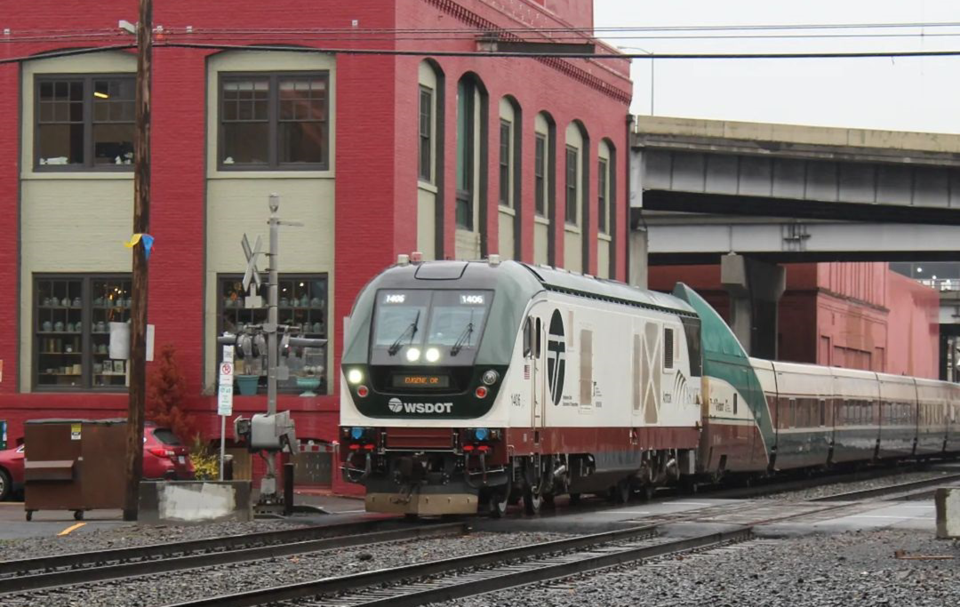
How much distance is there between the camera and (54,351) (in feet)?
116

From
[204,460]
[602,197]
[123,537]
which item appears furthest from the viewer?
[602,197]

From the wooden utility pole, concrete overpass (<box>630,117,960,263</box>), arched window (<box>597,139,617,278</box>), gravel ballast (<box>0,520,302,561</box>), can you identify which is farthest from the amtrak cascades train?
concrete overpass (<box>630,117,960,263</box>)

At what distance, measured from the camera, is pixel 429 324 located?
23219 millimetres

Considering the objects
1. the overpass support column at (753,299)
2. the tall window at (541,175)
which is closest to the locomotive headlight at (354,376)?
the tall window at (541,175)

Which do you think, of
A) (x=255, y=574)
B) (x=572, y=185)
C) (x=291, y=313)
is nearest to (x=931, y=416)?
(x=572, y=185)

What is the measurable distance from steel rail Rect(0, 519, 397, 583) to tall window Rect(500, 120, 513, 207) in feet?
59.9

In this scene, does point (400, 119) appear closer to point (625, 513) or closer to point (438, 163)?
point (438, 163)

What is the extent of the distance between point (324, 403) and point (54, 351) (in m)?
5.54

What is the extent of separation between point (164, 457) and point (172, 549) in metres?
12.2

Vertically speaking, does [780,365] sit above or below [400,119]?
below

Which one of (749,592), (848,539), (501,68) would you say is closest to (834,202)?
(501,68)

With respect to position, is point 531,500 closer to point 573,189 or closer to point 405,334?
point 405,334

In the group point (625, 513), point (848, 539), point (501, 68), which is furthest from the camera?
point (501, 68)

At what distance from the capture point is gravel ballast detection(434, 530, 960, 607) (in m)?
14.4
